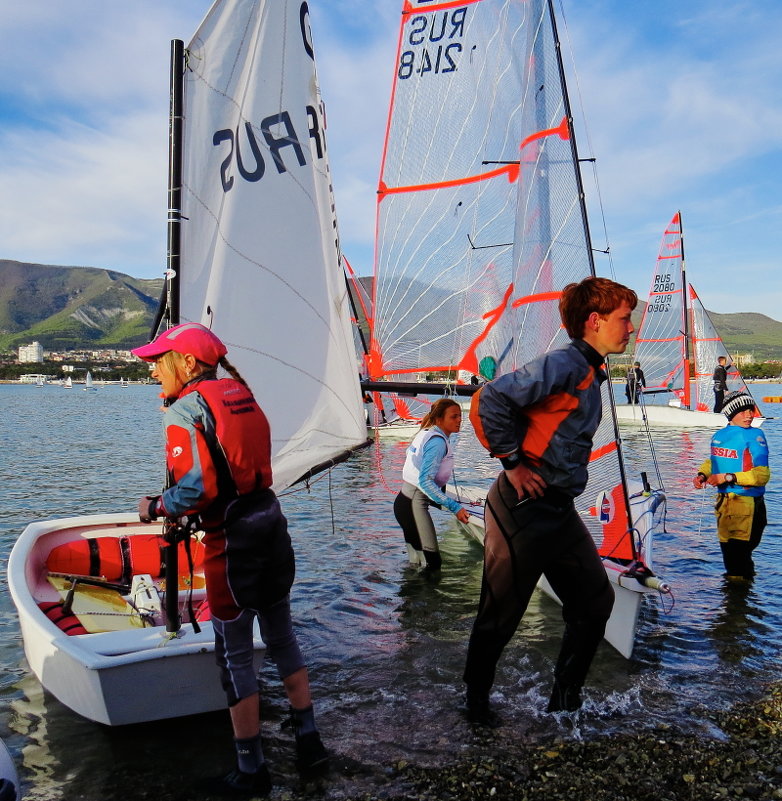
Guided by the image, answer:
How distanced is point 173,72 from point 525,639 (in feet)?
15.7

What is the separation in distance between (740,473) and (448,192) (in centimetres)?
643

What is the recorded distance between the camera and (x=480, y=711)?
3936 millimetres

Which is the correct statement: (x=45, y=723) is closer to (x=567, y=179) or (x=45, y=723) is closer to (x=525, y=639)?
(x=525, y=639)

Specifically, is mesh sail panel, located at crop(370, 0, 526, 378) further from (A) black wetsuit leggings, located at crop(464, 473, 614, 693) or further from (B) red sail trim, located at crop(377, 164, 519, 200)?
(A) black wetsuit leggings, located at crop(464, 473, 614, 693)

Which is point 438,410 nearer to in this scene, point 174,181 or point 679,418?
point 174,181

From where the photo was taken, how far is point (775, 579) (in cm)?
Result: 732

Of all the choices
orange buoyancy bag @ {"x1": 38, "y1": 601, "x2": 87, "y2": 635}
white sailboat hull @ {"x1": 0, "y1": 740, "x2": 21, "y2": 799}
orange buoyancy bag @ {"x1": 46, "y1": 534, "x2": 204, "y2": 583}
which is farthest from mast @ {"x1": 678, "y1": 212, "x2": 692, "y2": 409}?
white sailboat hull @ {"x1": 0, "y1": 740, "x2": 21, "y2": 799}

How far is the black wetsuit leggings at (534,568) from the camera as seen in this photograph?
11.2 feet

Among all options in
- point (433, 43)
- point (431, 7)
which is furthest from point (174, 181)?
point (431, 7)

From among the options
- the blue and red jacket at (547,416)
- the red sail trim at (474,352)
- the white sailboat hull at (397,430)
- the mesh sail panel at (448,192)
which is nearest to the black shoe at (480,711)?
the blue and red jacket at (547,416)

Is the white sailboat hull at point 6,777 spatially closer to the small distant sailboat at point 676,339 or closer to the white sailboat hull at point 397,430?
the white sailboat hull at point 397,430

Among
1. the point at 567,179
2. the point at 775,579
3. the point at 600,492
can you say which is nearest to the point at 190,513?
the point at 600,492

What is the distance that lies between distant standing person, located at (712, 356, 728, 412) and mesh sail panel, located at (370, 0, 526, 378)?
2281cm

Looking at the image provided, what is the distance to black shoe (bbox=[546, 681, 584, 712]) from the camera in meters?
3.93
